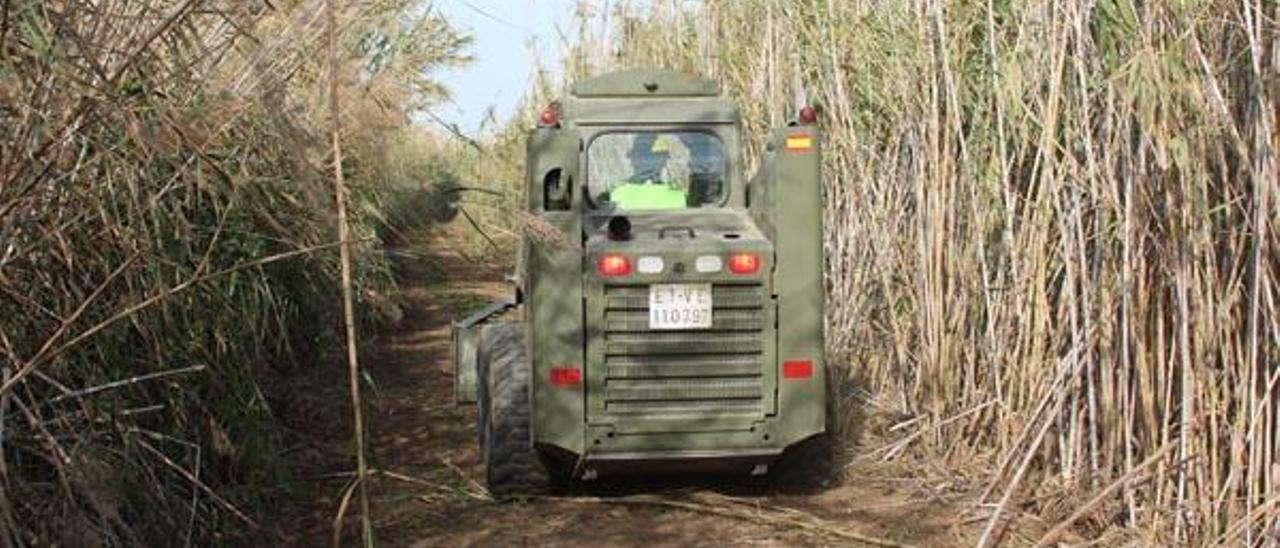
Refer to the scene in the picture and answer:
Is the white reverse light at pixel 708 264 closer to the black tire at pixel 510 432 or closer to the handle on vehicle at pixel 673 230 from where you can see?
the handle on vehicle at pixel 673 230

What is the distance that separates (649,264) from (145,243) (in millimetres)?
1975

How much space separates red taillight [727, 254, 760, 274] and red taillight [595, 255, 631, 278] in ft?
1.24

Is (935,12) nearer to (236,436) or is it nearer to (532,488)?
(532,488)

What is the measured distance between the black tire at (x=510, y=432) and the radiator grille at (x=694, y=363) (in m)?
0.34

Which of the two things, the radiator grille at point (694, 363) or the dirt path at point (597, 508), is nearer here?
the dirt path at point (597, 508)

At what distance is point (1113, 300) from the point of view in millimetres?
4863

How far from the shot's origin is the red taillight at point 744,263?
18.9 ft

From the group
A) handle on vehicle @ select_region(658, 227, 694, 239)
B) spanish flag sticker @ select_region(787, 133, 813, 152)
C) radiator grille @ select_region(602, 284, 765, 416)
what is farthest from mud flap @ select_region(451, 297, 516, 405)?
→ spanish flag sticker @ select_region(787, 133, 813, 152)

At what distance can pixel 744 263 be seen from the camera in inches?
227

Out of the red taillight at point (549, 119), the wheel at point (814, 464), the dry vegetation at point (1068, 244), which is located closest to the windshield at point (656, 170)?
the red taillight at point (549, 119)

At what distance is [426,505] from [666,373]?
1.09 metres

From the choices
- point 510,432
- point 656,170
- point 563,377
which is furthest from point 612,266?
point 656,170

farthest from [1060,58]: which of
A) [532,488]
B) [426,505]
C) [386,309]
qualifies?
[386,309]

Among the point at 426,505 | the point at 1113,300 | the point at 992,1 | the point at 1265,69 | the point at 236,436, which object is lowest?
the point at 426,505
